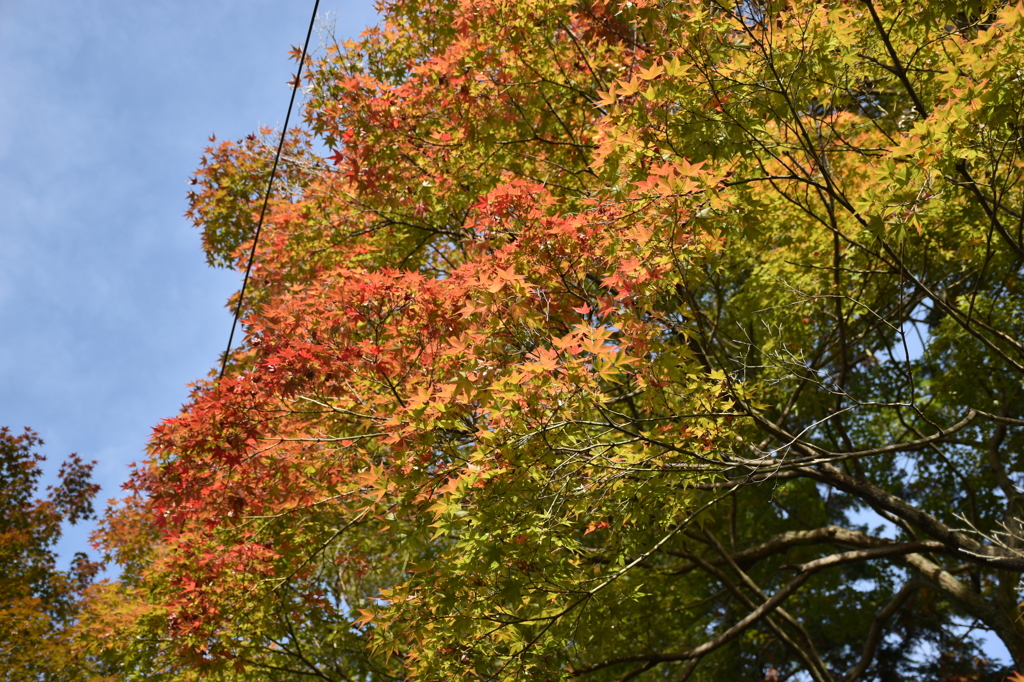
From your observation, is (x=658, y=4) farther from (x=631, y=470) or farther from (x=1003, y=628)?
(x=1003, y=628)

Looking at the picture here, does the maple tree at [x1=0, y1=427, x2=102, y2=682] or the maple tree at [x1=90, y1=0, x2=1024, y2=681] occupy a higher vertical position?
the maple tree at [x1=0, y1=427, x2=102, y2=682]

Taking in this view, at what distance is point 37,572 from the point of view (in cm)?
1475

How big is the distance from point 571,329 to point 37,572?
14.4 meters

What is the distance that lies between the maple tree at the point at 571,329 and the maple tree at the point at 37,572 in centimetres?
359

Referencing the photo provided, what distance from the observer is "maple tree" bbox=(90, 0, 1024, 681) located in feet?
14.4

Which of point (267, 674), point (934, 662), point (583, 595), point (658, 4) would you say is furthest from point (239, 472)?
point (934, 662)

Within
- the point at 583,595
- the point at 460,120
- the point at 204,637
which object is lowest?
the point at 583,595

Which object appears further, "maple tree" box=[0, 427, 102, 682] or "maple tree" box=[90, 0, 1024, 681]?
"maple tree" box=[0, 427, 102, 682]

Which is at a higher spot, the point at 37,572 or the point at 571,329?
the point at 37,572

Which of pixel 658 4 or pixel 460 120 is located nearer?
pixel 658 4

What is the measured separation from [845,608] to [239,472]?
1025cm

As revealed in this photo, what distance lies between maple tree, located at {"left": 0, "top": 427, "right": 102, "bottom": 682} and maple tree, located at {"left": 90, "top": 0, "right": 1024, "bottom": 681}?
→ 11.8ft

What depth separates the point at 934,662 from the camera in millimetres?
14562

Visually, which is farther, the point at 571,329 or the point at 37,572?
the point at 37,572
